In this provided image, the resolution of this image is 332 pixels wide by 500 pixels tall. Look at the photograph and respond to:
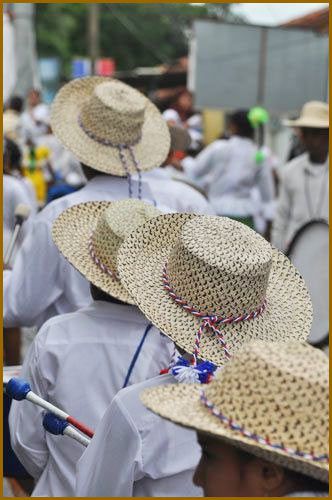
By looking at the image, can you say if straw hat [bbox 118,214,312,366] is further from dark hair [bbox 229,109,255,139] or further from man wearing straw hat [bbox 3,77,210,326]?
dark hair [bbox 229,109,255,139]

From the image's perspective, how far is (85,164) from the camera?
4.35m

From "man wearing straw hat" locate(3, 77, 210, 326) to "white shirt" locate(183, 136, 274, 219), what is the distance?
12.6 ft

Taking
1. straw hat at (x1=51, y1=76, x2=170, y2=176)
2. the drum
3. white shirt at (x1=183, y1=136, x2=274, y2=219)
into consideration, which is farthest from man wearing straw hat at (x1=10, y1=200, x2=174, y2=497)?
white shirt at (x1=183, y1=136, x2=274, y2=219)

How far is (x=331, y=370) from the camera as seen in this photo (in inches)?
75.7

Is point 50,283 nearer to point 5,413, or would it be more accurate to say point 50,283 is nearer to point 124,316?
point 5,413

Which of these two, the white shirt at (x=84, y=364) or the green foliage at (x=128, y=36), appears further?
the green foliage at (x=128, y=36)

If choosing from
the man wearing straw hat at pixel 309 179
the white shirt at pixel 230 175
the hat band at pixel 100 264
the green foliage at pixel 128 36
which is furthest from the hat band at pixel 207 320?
the green foliage at pixel 128 36

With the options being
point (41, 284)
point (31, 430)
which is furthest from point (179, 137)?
point (31, 430)

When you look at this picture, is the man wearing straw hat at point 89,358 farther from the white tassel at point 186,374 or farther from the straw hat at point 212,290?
the white tassel at point 186,374

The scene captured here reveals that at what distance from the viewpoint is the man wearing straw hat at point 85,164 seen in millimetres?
3928

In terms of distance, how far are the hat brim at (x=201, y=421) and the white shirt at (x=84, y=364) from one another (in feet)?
2.62

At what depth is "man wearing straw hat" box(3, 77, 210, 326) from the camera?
393cm

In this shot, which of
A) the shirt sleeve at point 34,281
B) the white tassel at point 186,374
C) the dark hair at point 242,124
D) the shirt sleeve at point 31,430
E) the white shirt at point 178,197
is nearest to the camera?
the white tassel at point 186,374

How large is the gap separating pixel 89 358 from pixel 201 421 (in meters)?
1.05
